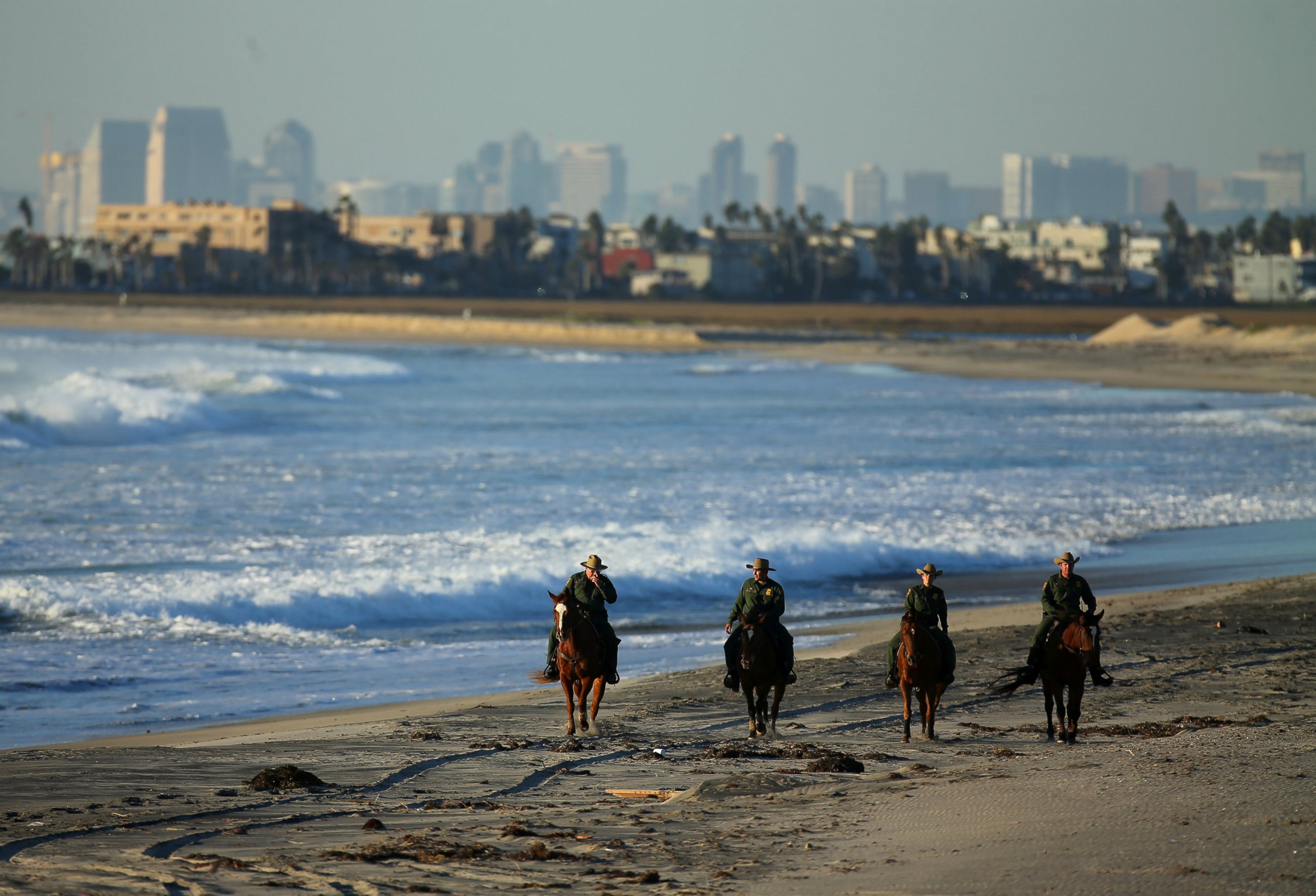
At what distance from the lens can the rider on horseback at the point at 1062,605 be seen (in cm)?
1096

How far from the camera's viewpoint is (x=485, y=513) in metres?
25.6

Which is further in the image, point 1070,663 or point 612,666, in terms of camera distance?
point 612,666

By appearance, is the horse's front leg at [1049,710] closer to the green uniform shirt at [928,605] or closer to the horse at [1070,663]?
the horse at [1070,663]

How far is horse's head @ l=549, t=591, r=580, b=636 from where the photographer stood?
456 inches

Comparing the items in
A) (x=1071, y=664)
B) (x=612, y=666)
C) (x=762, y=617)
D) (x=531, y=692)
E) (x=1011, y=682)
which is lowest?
(x=531, y=692)

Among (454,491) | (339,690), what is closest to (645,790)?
(339,690)

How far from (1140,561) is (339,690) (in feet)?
42.4

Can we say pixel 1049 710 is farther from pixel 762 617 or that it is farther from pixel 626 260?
pixel 626 260

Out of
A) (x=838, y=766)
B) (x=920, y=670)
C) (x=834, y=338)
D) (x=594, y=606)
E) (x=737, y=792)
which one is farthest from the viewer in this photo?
(x=834, y=338)

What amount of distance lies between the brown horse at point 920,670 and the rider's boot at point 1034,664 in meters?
Result: 0.70

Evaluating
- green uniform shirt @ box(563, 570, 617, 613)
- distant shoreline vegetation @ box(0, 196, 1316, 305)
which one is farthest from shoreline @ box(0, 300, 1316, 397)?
green uniform shirt @ box(563, 570, 617, 613)

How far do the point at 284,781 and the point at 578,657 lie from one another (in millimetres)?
2739

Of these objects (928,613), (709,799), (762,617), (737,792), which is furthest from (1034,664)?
(709,799)

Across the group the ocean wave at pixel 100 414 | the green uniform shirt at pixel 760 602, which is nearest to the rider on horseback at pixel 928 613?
the green uniform shirt at pixel 760 602
